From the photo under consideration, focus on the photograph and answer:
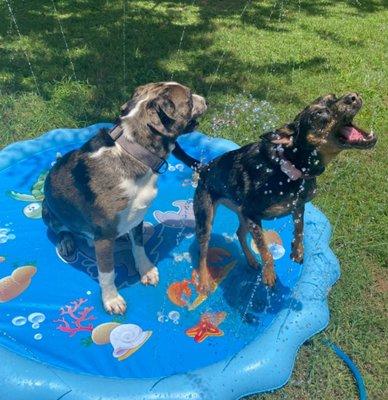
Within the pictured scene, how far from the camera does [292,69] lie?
8.98 metres

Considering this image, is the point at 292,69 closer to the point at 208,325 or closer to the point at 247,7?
the point at 247,7

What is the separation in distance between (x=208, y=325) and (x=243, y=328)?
11.6 inches

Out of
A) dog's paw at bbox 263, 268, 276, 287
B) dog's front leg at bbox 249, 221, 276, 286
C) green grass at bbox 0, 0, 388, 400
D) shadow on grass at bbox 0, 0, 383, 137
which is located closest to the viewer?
dog's front leg at bbox 249, 221, 276, 286

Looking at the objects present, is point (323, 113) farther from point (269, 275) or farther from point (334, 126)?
point (269, 275)

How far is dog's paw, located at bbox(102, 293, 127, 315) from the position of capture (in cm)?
437

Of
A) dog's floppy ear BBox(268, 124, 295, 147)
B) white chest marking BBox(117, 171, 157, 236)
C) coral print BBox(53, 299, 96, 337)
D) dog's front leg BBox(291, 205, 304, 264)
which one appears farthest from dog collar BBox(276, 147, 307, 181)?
coral print BBox(53, 299, 96, 337)

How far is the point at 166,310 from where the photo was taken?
14.6ft

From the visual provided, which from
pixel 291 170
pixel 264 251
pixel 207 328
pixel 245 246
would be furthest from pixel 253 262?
pixel 291 170

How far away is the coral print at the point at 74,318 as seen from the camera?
13.9 ft

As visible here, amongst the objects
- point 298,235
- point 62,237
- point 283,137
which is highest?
point 283,137

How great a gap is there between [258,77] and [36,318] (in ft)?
19.3

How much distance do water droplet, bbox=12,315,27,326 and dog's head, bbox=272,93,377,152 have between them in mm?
2662

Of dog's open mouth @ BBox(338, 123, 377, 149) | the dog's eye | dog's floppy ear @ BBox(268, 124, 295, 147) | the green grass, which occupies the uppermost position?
the dog's eye

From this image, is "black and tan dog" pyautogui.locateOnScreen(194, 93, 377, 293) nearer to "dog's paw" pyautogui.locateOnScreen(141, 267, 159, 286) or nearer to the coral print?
"dog's paw" pyautogui.locateOnScreen(141, 267, 159, 286)
